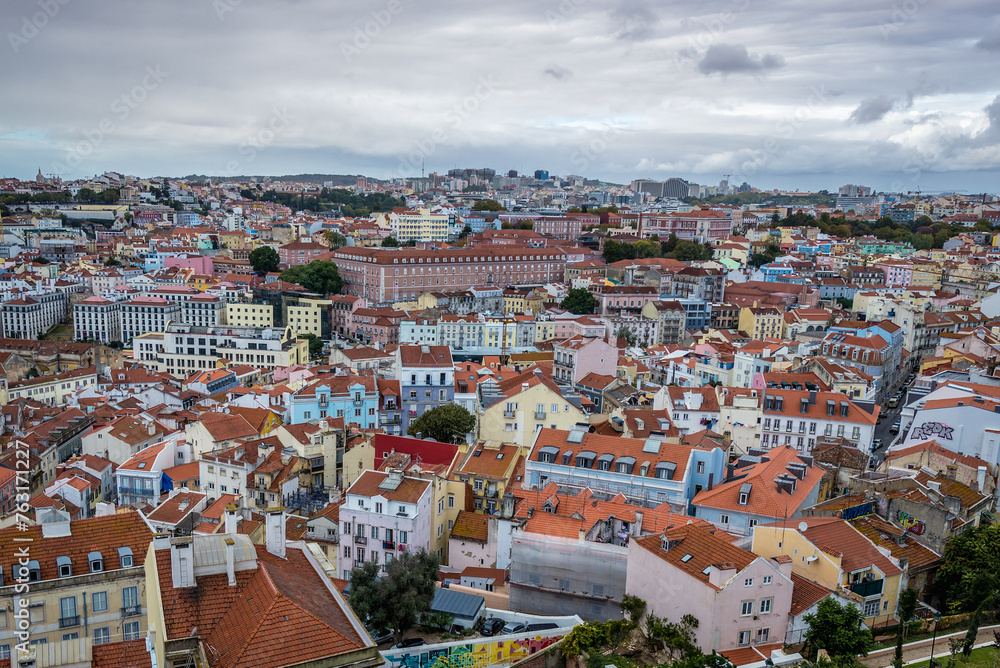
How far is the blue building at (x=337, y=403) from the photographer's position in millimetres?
32969

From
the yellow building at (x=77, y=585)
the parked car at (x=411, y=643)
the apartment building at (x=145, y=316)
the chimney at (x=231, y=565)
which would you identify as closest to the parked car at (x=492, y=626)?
the parked car at (x=411, y=643)

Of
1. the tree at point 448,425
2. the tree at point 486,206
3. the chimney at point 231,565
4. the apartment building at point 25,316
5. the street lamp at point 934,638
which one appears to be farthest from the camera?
the tree at point 486,206

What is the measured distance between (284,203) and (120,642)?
144644 millimetres

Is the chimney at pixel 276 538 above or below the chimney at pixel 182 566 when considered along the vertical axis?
below

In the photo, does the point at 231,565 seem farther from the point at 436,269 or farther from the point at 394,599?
the point at 436,269

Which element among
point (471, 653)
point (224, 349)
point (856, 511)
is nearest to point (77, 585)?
point (471, 653)

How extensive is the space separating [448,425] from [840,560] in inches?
615

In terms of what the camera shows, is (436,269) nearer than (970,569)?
No

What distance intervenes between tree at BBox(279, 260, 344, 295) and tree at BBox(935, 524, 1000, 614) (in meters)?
60.2

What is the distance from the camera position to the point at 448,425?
2880cm

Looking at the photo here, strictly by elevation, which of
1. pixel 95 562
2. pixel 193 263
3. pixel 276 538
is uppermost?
pixel 276 538

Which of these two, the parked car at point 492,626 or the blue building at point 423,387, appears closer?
the parked car at point 492,626

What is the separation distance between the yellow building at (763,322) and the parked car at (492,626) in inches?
1845

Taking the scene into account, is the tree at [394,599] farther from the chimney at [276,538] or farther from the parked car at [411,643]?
the chimney at [276,538]
